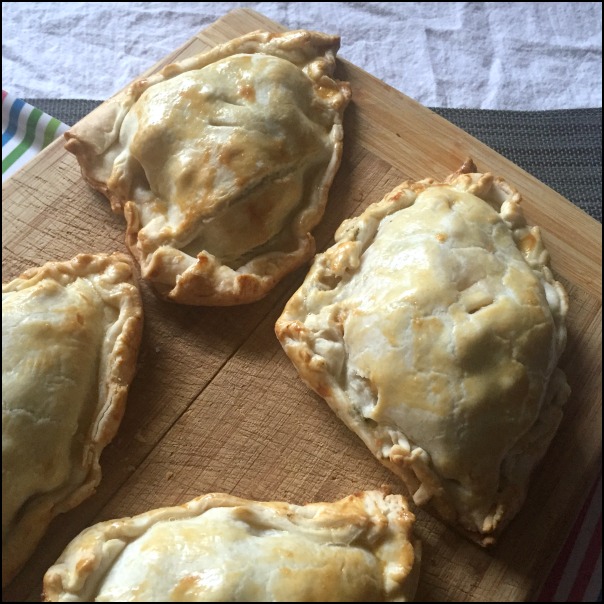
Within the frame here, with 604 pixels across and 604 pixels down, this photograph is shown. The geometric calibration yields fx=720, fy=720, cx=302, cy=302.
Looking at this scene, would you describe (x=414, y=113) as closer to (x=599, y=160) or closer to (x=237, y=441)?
(x=599, y=160)

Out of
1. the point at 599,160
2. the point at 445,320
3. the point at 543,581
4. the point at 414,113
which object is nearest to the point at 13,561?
the point at 445,320

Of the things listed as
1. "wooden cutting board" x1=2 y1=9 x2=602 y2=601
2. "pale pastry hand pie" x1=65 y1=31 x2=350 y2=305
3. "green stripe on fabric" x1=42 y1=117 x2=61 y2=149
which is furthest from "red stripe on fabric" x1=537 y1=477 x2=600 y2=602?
"green stripe on fabric" x1=42 y1=117 x2=61 y2=149

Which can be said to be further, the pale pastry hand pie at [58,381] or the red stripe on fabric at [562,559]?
the red stripe on fabric at [562,559]

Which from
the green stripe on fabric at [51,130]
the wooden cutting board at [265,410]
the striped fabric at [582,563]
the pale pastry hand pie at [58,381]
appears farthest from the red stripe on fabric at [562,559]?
the green stripe on fabric at [51,130]

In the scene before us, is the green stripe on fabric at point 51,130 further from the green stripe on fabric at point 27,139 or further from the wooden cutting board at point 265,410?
the wooden cutting board at point 265,410

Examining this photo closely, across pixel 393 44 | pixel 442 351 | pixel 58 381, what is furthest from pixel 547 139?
pixel 58 381

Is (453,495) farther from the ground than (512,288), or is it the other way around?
(512,288)

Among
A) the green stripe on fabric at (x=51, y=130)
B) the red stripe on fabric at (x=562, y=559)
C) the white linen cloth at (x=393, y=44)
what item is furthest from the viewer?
the white linen cloth at (x=393, y=44)

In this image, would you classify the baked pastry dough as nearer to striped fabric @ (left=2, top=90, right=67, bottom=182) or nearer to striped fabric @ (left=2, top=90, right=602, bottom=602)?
striped fabric @ (left=2, top=90, right=602, bottom=602)
